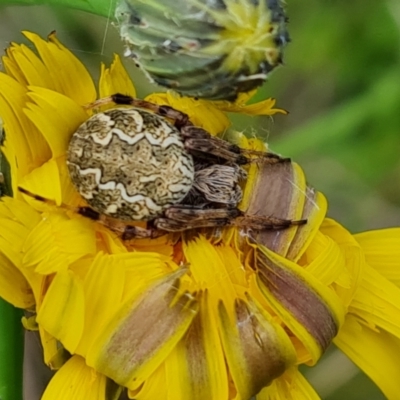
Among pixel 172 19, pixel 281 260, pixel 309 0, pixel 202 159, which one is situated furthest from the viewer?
pixel 309 0

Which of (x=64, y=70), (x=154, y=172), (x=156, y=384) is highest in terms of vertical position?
(x=64, y=70)

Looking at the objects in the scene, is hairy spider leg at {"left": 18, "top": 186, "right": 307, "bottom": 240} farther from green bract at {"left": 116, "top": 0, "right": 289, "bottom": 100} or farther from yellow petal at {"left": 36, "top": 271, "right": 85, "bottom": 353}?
green bract at {"left": 116, "top": 0, "right": 289, "bottom": 100}

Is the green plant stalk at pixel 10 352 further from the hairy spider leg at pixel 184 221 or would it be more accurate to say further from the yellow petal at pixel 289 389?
the yellow petal at pixel 289 389

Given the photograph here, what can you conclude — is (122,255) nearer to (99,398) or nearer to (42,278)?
(42,278)

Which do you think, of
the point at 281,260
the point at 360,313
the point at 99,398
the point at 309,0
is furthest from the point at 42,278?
the point at 309,0

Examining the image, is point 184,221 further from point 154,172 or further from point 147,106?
point 147,106

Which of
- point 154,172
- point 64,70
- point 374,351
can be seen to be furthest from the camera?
point 374,351

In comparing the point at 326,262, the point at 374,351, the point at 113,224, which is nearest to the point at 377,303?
the point at 374,351
